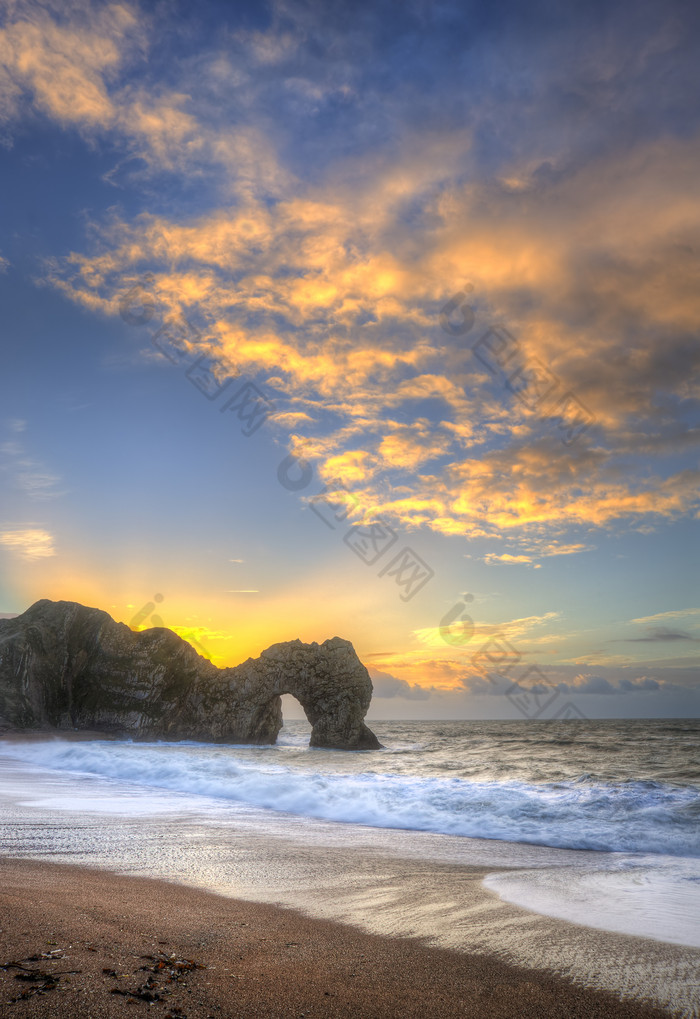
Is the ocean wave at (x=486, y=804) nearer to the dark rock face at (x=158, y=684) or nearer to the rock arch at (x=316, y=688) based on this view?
the rock arch at (x=316, y=688)

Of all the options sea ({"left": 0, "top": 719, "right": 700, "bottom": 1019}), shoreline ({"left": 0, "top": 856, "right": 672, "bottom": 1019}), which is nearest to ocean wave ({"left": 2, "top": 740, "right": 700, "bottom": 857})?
sea ({"left": 0, "top": 719, "right": 700, "bottom": 1019})

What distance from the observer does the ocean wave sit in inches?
368

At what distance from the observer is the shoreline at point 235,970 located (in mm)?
2461

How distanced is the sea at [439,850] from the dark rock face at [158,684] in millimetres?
20584

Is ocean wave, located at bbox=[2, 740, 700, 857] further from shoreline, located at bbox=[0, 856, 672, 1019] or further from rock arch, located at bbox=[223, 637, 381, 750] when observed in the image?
rock arch, located at bbox=[223, 637, 381, 750]

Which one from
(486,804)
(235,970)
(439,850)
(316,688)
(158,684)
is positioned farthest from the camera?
(158,684)

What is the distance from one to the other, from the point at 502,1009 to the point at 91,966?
78.0 inches

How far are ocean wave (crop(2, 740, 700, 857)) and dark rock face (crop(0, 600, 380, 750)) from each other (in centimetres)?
2019

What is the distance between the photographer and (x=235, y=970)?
295 centimetres

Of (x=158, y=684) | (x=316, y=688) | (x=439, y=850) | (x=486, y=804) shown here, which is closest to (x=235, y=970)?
(x=439, y=850)

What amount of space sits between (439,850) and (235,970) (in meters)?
5.61

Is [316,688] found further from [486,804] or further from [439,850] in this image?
[439,850]

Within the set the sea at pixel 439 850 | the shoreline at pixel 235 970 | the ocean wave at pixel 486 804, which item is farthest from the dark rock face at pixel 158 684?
the shoreline at pixel 235 970

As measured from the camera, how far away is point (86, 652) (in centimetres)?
4422
